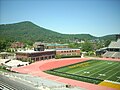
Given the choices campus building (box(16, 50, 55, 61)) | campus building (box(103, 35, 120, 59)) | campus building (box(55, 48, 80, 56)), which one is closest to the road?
campus building (box(16, 50, 55, 61))

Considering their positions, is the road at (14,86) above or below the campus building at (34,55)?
below

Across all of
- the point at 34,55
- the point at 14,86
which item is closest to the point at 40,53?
the point at 34,55

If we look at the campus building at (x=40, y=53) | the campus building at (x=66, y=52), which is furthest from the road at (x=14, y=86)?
the campus building at (x=66, y=52)

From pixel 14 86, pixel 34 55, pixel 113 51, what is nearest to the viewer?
pixel 14 86

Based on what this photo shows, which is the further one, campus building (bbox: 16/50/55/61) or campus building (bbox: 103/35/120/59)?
campus building (bbox: 103/35/120/59)

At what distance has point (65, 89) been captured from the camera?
2395 centimetres

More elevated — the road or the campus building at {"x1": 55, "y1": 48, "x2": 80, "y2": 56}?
the campus building at {"x1": 55, "y1": 48, "x2": 80, "y2": 56}

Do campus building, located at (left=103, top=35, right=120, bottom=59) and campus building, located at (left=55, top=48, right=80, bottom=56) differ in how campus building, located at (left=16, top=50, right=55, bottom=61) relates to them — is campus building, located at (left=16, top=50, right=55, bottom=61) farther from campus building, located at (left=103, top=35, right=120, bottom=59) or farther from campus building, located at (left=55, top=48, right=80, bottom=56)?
campus building, located at (left=103, top=35, right=120, bottom=59)

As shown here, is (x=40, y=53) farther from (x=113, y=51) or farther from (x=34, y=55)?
(x=113, y=51)

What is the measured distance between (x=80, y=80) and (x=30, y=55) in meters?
25.9

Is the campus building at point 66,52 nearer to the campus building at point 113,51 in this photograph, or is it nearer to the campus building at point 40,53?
the campus building at point 40,53

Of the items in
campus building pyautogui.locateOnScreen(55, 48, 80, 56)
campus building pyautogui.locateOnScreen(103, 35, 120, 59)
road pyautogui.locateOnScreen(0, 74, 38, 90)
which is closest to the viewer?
road pyautogui.locateOnScreen(0, 74, 38, 90)

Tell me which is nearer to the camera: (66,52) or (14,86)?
(14,86)

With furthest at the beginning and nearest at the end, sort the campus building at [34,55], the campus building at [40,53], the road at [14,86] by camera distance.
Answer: the campus building at [40,53]
the campus building at [34,55]
the road at [14,86]
